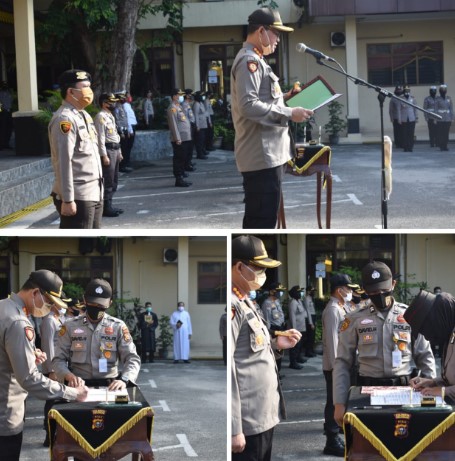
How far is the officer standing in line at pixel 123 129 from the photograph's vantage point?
17.8 m

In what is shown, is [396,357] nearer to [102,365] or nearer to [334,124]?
[102,365]

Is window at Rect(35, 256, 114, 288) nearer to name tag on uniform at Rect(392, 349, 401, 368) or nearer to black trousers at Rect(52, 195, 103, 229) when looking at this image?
black trousers at Rect(52, 195, 103, 229)

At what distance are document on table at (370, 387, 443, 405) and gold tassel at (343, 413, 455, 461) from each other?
6.9 inches

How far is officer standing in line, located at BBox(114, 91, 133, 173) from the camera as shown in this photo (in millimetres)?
17781

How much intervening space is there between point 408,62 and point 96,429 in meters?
21.9

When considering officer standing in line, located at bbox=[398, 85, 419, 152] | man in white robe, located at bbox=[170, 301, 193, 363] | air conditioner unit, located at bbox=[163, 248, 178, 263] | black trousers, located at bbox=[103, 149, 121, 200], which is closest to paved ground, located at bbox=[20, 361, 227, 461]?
man in white robe, located at bbox=[170, 301, 193, 363]

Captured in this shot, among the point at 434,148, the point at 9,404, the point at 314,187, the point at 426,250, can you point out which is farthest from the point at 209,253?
the point at 434,148

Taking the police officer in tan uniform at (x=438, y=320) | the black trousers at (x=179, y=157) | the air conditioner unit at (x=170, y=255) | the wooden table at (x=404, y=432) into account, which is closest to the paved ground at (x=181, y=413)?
the air conditioner unit at (x=170, y=255)

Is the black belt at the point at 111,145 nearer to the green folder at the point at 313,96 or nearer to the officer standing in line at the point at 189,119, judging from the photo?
the officer standing in line at the point at 189,119

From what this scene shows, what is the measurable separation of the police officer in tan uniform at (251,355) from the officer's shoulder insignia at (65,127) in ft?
7.07

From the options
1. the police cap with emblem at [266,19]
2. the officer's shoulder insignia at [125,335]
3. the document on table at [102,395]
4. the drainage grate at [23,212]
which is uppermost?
the police cap with emblem at [266,19]

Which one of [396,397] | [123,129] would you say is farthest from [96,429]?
[123,129]

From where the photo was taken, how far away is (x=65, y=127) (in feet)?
24.7

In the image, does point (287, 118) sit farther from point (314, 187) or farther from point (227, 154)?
point (227, 154)
